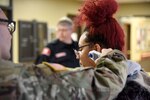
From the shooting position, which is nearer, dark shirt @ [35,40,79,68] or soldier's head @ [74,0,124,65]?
soldier's head @ [74,0,124,65]

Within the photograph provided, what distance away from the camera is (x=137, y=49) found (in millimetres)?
8609

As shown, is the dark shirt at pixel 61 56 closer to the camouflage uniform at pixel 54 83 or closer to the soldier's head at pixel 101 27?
the soldier's head at pixel 101 27

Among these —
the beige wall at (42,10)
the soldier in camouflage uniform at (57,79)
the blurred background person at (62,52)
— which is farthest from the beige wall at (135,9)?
the soldier in camouflage uniform at (57,79)

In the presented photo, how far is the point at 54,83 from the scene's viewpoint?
0.73 meters

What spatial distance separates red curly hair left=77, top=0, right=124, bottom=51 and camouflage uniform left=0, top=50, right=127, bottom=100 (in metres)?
0.35

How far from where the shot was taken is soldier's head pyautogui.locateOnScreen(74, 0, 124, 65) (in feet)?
3.83

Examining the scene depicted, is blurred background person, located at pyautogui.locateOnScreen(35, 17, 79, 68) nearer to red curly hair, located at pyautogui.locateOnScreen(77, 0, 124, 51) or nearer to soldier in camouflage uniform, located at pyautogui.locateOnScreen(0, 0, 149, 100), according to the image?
red curly hair, located at pyautogui.locateOnScreen(77, 0, 124, 51)

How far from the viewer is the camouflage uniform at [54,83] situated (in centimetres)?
69

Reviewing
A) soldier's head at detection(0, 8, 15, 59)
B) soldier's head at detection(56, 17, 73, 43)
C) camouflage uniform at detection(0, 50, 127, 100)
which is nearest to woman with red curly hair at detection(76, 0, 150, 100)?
camouflage uniform at detection(0, 50, 127, 100)

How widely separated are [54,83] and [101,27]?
0.50 m

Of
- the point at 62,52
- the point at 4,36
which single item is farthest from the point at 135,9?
the point at 4,36

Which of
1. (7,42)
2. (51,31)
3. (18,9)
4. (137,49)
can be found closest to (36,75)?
(7,42)

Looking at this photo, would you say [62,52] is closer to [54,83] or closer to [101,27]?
[101,27]

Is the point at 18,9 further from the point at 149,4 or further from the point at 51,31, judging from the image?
the point at 149,4
